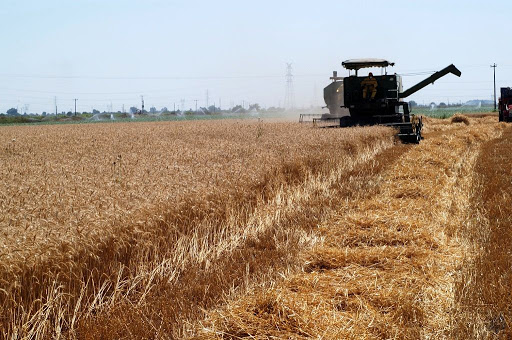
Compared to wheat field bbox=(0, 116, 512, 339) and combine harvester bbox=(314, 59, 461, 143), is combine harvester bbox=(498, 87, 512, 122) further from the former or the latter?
wheat field bbox=(0, 116, 512, 339)


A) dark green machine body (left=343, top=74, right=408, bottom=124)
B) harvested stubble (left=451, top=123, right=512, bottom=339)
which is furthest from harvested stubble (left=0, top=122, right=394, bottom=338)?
dark green machine body (left=343, top=74, right=408, bottom=124)

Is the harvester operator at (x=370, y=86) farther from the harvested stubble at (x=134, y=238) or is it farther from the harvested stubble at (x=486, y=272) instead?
the harvested stubble at (x=134, y=238)

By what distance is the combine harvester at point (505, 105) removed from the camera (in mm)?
33125

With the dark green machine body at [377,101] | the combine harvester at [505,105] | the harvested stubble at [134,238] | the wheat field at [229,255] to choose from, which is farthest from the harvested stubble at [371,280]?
the combine harvester at [505,105]

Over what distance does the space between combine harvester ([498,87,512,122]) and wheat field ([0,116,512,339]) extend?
2737cm

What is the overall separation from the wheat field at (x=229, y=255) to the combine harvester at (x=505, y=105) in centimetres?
2737

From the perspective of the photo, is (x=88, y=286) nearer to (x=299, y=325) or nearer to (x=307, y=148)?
(x=299, y=325)

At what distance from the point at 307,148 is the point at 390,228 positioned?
18.4 feet

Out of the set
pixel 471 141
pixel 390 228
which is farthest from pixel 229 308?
pixel 471 141

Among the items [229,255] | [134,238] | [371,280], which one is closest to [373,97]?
[229,255]

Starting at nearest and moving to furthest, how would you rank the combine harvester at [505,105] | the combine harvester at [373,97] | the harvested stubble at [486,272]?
the harvested stubble at [486,272]
the combine harvester at [373,97]
the combine harvester at [505,105]

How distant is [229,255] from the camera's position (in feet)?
19.0

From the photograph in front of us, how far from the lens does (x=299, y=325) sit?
12.9 ft

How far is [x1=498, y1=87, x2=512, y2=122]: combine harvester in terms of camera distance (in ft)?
109
